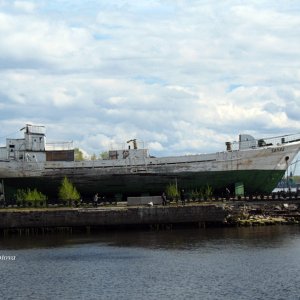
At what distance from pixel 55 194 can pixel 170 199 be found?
1530cm

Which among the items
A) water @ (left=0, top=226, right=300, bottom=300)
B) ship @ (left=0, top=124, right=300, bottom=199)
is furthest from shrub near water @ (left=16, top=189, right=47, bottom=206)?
water @ (left=0, top=226, right=300, bottom=300)

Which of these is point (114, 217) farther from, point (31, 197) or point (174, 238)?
point (31, 197)

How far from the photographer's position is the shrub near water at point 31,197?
70.9 meters

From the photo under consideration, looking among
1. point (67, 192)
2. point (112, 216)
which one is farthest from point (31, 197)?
point (112, 216)

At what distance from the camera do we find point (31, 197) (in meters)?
72.0

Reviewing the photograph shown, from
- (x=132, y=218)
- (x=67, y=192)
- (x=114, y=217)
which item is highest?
(x=67, y=192)

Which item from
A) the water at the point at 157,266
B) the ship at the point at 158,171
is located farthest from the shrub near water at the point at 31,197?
the water at the point at 157,266

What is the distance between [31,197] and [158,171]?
1510cm

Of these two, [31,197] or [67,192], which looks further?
[67,192]

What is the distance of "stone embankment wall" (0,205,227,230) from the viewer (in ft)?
201

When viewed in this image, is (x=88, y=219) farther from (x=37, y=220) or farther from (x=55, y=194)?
(x=55, y=194)

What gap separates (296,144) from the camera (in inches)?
3076

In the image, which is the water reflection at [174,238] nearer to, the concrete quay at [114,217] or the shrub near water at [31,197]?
the concrete quay at [114,217]

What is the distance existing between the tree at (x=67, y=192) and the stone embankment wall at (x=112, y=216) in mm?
8969
